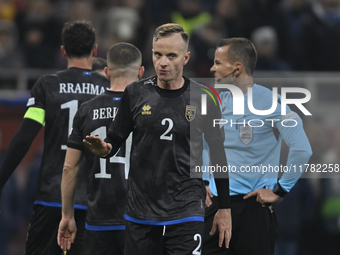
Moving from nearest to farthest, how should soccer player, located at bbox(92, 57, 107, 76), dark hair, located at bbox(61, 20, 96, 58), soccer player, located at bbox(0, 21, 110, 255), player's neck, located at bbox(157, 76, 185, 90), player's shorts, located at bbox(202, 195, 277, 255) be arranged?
1. player's neck, located at bbox(157, 76, 185, 90)
2. player's shorts, located at bbox(202, 195, 277, 255)
3. soccer player, located at bbox(0, 21, 110, 255)
4. dark hair, located at bbox(61, 20, 96, 58)
5. soccer player, located at bbox(92, 57, 107, 76)

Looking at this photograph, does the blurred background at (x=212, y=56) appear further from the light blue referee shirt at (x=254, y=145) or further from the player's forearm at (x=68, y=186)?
the player's forearm at (x=68, y=186)

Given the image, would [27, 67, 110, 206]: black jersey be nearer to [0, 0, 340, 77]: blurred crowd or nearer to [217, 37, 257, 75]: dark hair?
[217, 37, 257, 75]: dark hair

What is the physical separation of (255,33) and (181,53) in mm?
7200

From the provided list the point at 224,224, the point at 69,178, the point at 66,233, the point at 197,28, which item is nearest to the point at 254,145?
the point at 224,224

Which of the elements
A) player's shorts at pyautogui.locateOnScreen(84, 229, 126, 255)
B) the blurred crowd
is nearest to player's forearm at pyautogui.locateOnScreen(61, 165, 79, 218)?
player's shorts at pyautogui.locateOnScreen(84, 229, 126, 255)

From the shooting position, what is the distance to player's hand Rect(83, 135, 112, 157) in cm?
405

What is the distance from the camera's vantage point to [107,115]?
4910mm

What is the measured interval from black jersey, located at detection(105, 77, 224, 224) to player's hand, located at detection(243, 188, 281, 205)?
101 centimetres

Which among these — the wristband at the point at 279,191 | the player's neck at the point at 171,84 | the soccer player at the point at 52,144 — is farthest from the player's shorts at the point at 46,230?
the wristband at the point at 279,191

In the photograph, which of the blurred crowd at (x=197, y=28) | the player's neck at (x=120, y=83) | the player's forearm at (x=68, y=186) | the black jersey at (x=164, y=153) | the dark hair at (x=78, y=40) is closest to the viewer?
the black jersey at (x=164, y=153)

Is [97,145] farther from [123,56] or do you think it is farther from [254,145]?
[254,145]

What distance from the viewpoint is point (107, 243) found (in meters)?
4.88

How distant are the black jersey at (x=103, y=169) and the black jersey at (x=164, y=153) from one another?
1.99 feet

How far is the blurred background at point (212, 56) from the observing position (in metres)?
9.10
